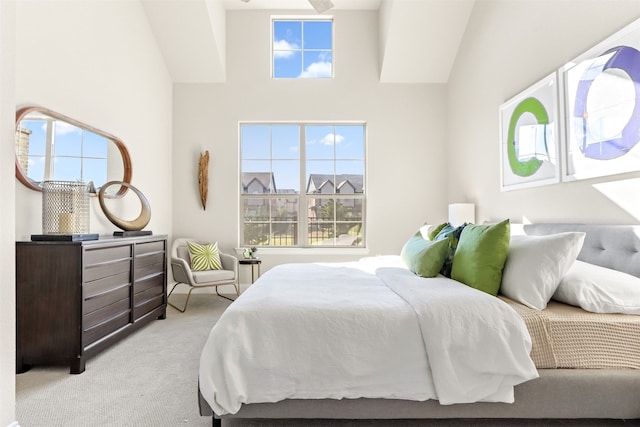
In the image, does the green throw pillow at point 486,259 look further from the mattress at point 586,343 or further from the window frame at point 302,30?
the window frame at point 302,30

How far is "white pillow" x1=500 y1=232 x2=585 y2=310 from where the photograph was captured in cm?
190

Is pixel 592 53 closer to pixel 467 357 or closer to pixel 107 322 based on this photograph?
pixel 467 357

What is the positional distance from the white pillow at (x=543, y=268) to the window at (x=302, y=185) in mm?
3332

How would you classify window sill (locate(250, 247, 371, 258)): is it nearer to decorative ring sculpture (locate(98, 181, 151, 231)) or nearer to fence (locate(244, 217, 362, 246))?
fence (locate(244, 217, 362, 246))

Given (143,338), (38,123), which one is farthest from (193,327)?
(38,123)

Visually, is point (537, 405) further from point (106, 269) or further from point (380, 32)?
point (380, 32)

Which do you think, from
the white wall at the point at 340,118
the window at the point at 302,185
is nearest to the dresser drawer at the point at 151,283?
the white wall at the point at 340,118

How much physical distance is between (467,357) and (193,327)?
2.67m

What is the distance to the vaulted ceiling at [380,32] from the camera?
4.34m

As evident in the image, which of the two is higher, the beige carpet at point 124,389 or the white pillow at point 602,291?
the white pillow at point 602,291

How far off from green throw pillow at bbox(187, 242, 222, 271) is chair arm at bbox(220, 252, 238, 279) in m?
0.05

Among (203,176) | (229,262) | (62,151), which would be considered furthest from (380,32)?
(62,151)

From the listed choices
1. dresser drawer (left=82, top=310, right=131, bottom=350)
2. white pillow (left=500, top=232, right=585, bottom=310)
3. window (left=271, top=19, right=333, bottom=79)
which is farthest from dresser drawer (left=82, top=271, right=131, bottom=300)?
window (left=271, top=19, right=333, bottom=79)

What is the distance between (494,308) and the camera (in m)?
1.74
